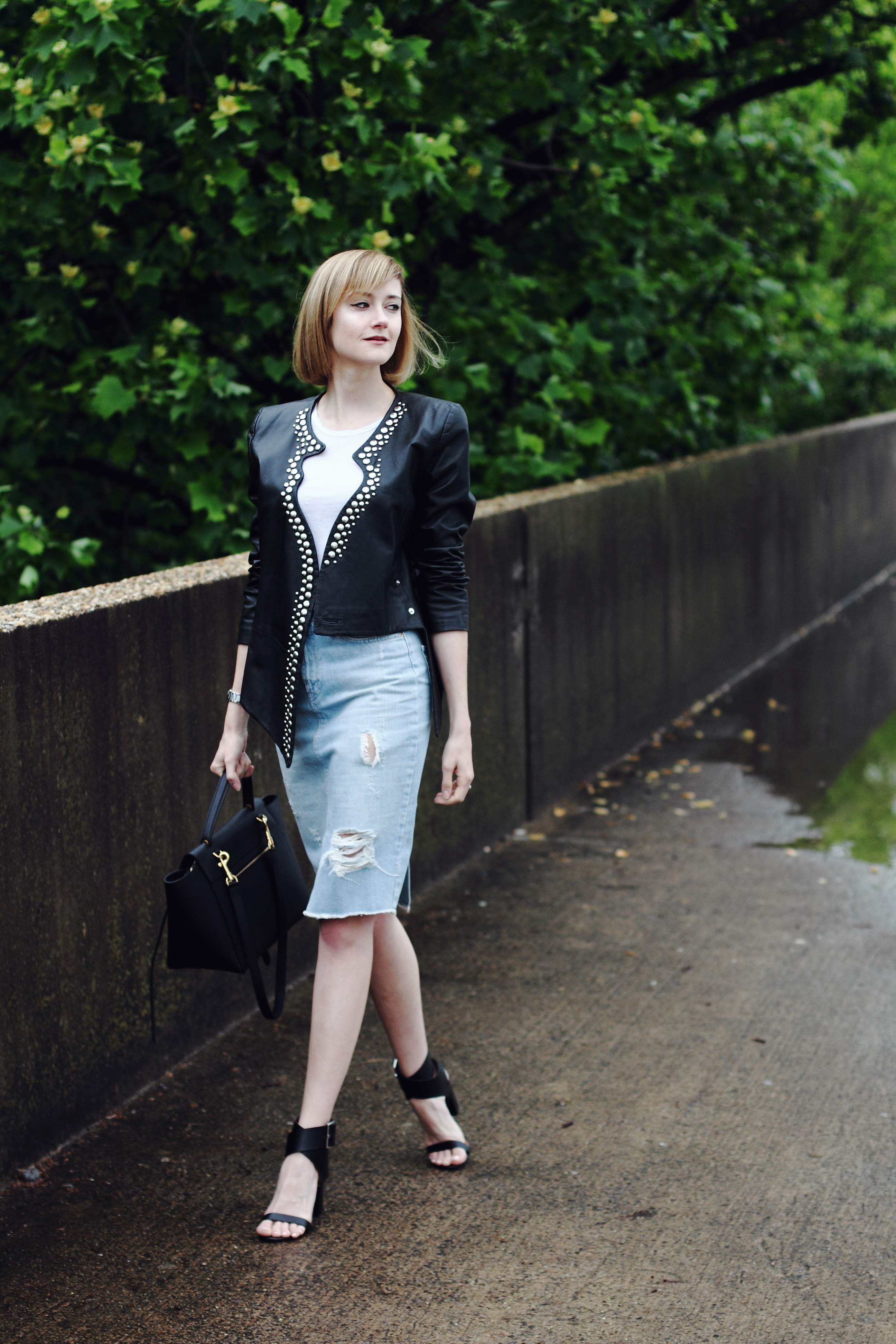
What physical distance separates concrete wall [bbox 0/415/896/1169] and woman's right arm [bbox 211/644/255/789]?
476mm

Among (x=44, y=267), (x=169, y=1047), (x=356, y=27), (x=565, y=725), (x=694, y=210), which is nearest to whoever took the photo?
(x=169, y=1047)

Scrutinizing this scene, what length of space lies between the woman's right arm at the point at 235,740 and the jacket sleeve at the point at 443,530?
1.39 ft

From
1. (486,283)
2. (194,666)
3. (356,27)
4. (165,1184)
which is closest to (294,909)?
(165,1184)

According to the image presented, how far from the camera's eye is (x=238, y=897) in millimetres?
3449

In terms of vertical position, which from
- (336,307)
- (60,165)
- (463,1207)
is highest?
(60,165)

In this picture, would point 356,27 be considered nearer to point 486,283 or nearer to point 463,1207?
point 486,283

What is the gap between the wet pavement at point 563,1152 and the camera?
10.3ft

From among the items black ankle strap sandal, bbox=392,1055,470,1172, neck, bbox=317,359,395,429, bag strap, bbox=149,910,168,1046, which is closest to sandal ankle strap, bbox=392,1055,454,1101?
black ankle strap sandal, bbox=392,1055,470,1172

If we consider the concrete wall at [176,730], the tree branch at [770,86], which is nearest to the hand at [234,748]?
the concrete wall at [176,730]

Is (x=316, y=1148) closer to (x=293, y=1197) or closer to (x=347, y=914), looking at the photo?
(x=293, y=1197)

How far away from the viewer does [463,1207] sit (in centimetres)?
356

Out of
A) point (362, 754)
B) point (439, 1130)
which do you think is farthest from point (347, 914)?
point (439, 1130)

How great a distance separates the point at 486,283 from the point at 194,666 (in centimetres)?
362

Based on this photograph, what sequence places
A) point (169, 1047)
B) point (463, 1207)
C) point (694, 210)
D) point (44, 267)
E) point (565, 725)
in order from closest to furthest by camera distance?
point (463, 1207) < point (169, 1047) < point (44, 267) < point (565, 725) < point (694, 210)
